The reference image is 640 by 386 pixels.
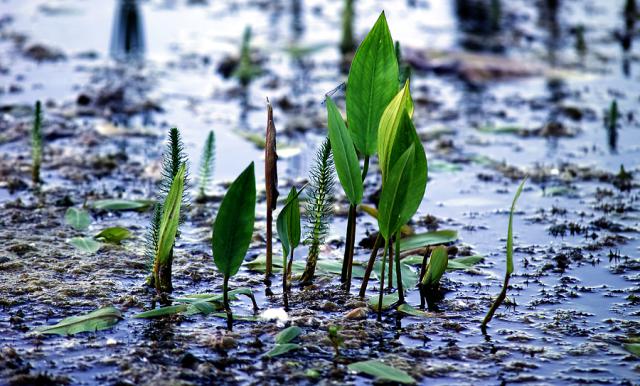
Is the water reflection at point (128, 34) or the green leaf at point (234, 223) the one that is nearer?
the green leaf at point (234, 223)

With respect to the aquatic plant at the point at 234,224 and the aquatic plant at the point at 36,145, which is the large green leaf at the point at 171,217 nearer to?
the aquatic plant at the point at 234,224

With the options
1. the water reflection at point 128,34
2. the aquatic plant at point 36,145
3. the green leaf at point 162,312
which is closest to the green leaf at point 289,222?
the green leaf at point 162,312

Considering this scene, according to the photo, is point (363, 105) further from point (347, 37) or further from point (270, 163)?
point (347, 37)

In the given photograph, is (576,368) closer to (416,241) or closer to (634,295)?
(634,295)

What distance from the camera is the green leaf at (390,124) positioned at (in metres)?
3.12

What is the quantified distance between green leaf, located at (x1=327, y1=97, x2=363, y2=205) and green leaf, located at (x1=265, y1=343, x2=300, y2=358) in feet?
2.11

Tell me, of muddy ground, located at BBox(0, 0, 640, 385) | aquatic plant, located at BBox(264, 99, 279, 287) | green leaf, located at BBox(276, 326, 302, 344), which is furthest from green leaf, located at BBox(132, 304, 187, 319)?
aquatic plant, located at BBox(264, 99, 279, 287)

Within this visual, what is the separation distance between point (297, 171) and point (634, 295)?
7.57 ft

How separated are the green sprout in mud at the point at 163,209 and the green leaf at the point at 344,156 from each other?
1.75ft

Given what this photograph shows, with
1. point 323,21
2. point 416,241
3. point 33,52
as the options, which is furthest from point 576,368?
point 323,21

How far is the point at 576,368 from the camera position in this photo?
295 cm

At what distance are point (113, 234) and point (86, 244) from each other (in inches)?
5.8

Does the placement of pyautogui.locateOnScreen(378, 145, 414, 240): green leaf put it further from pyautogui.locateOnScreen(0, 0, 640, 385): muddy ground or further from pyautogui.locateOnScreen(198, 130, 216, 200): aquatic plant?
pyautogui.locateOnScreen(198, 130, 216, 200): aquatic plant

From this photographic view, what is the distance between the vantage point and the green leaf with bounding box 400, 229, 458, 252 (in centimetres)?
394
